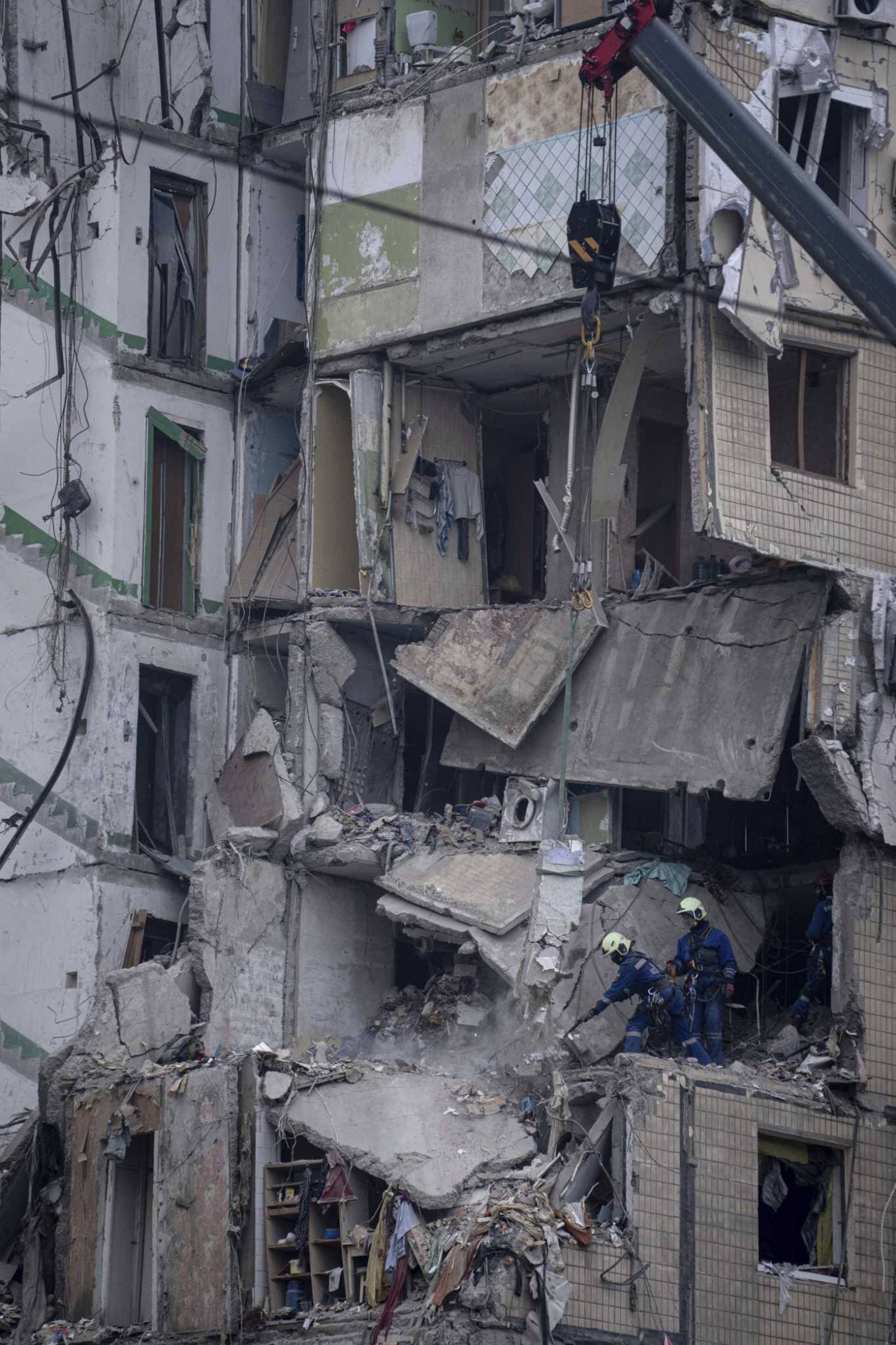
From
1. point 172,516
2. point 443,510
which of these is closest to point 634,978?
point 443,510

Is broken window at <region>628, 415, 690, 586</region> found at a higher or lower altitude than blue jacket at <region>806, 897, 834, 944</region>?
higher

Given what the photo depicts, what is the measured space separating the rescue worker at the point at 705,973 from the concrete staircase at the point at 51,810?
256 inches

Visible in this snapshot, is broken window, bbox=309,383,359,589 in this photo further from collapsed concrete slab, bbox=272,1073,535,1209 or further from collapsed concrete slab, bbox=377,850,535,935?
collapsed concrete slab, bbox=272,1073,535,1209

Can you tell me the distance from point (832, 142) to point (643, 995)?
334 inches

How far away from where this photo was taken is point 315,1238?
22.4m

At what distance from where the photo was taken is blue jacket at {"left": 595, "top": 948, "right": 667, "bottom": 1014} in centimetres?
2242

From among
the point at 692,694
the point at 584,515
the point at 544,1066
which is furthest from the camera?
the point at 584,515

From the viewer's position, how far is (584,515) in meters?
26.3

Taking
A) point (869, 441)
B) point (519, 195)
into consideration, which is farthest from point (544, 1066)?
point (519, 195)

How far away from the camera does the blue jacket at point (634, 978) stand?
2242cm

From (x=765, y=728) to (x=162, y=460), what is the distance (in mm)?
7389

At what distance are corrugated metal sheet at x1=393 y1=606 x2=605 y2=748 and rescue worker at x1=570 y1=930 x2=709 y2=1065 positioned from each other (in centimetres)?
355

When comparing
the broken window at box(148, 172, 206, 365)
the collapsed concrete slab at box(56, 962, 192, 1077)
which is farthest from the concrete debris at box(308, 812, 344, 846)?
the broken window at box(148, 172, 206, 365)

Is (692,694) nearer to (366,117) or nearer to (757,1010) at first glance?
(757,1010)
